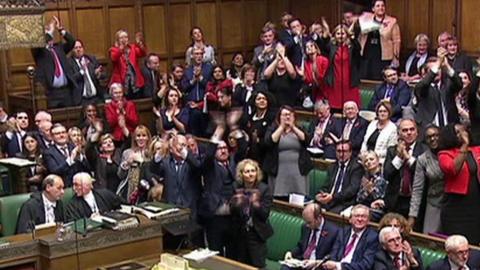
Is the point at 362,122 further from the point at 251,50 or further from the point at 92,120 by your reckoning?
the point at 251,50

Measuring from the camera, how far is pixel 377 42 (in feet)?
29.4

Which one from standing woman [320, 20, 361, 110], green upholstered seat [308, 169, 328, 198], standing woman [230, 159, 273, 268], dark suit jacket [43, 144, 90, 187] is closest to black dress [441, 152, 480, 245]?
standing woman [230, 159, 273, 268]

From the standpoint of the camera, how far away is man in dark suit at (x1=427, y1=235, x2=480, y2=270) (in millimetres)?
4418

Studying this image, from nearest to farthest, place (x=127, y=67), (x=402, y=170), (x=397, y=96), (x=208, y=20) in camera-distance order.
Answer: (x=402, y=170), (x=397, y=96), (x=127, y=67), (x=208, y=20)

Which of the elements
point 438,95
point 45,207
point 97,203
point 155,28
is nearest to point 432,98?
point 438,95

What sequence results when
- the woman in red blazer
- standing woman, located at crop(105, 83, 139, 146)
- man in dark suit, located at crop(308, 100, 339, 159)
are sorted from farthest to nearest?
standing woman, located at crop(105, 83, 139, 146) < man in dark suit, located at crop(308, 100, 339, 159) < the woman in red blazer

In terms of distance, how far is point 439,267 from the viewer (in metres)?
4.54

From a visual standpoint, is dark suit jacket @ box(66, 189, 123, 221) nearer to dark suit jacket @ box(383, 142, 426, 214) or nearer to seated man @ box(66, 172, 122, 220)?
seated man @ box(66, 172, 122, 220)

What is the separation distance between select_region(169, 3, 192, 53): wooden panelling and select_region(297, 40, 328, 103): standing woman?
8.54 ft

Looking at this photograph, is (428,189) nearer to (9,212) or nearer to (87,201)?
(87,201)

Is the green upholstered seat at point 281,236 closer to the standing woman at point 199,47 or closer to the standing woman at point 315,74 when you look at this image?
the standing woman at point 315,74

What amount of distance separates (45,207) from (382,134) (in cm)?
238

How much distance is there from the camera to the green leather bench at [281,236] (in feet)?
18.4

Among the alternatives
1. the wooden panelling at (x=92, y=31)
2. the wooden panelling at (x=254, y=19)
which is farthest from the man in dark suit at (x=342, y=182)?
the wooden panelling at (x=254, y=19)
